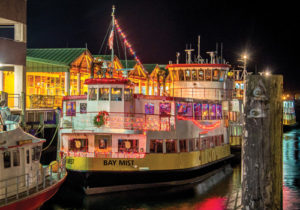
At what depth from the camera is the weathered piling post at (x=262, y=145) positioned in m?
7.18

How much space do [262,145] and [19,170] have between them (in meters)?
9.46

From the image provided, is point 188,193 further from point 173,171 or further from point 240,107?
point 240,107

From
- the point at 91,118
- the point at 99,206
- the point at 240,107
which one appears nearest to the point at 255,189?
the point at 99,206

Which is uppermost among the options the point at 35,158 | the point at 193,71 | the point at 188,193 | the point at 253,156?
the point at 193,71

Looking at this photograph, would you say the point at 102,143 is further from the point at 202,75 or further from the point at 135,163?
the point at 202,75

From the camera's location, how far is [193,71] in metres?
32.0

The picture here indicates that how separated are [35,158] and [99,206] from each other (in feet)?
16.6

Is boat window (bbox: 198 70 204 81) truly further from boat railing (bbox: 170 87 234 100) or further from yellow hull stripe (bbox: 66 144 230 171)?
yellow hull stripe (bbox: 66 144 230 171)

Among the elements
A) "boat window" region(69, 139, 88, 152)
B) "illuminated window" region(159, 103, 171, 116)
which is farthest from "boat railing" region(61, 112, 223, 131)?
"illuminated window" region(159, 103, 171, 116)

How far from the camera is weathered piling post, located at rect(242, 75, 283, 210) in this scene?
7184mm

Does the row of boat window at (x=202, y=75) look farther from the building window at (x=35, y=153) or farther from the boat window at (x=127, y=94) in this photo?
the building window at (x=35, y=153)

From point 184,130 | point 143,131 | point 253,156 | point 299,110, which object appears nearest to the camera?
point 253,156

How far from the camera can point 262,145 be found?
23.9 ft

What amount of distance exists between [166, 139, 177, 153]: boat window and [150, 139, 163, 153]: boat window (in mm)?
433
